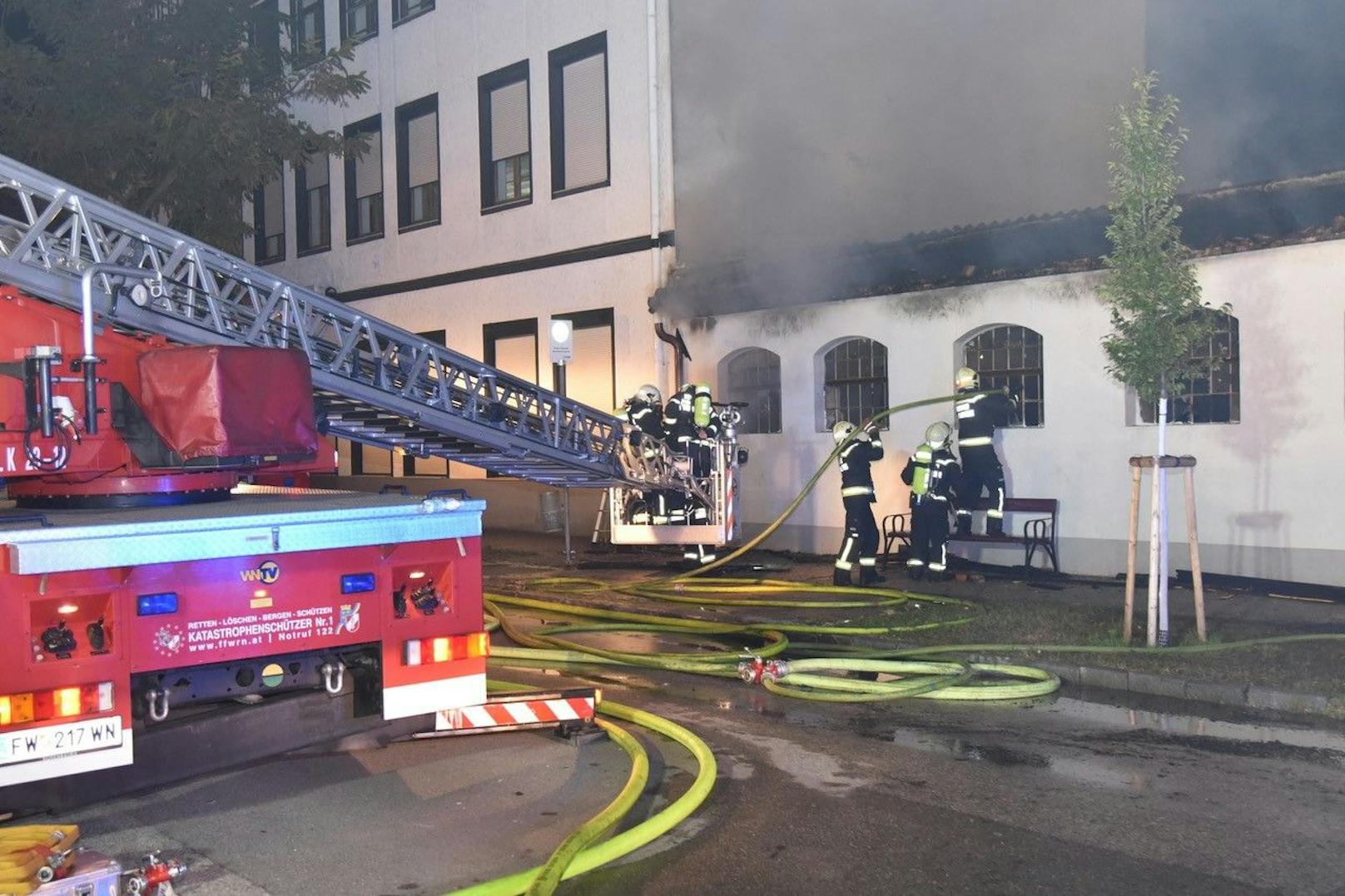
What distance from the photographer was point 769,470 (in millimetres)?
15055

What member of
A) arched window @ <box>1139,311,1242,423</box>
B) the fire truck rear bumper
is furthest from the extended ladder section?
arched window @ <box>1139,311,1242,423</box>

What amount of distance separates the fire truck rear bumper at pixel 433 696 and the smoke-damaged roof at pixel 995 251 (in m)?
8.03

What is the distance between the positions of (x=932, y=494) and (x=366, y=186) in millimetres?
13813

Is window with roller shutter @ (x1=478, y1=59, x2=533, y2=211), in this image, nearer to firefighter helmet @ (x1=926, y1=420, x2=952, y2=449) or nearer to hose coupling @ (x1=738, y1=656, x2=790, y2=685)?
firefighter helmet @ (x1=926, y1=420, x2=952, y2=449)

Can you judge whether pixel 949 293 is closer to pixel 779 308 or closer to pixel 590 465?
pixel 779 308

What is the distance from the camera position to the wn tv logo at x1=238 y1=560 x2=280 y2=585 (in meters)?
5.10

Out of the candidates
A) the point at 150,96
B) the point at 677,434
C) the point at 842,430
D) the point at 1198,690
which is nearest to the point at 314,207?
the point at 150,96

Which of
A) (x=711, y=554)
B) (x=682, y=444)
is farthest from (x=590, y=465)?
(x=711, y=554)

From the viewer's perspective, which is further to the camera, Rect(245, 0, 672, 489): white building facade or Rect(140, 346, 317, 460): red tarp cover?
Rect(245, 0, 672, 489): white building facade

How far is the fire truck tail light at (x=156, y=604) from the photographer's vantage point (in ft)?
15.9

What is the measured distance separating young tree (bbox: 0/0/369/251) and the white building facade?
10.4 feet

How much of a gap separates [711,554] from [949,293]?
12.5 ft

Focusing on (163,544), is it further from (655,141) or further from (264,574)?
(655,141)

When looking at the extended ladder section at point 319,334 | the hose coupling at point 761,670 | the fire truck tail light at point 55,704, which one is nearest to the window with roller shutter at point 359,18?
the extended ladder section at point 319,334
